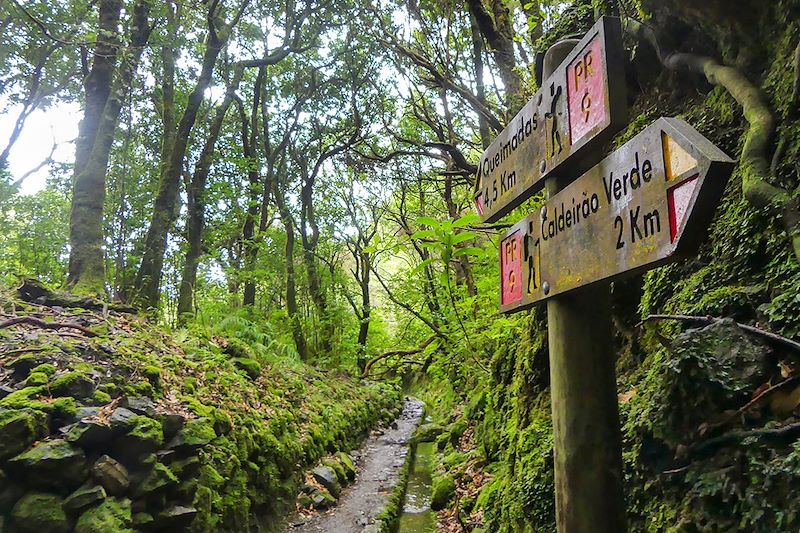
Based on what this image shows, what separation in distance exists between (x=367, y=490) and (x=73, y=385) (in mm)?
4509

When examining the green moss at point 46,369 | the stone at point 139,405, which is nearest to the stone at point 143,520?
the stone at point 139,405

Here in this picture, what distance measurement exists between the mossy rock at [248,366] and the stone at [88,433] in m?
A: 3.78

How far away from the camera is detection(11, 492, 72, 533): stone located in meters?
2.92

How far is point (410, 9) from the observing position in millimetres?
8164

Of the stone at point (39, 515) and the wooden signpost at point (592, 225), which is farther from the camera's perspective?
the stone at point (39, 515)

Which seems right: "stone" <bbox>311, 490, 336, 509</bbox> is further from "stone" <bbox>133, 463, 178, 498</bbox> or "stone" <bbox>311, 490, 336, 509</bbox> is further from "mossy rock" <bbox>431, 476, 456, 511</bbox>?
"stone" <bbox>133, 463, 178, 498</bbox>

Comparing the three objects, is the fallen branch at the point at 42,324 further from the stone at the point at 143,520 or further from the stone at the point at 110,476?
the stone at the point at 143,520

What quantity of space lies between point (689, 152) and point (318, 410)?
8.27m

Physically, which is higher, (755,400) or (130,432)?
(755,400)

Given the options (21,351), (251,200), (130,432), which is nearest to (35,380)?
(21,351)

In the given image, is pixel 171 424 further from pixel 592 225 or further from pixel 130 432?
pixel 592 225

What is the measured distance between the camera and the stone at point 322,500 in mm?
6129

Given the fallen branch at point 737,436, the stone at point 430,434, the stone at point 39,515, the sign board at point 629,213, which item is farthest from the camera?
the stone at point 430,434

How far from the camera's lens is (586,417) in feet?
6.12
